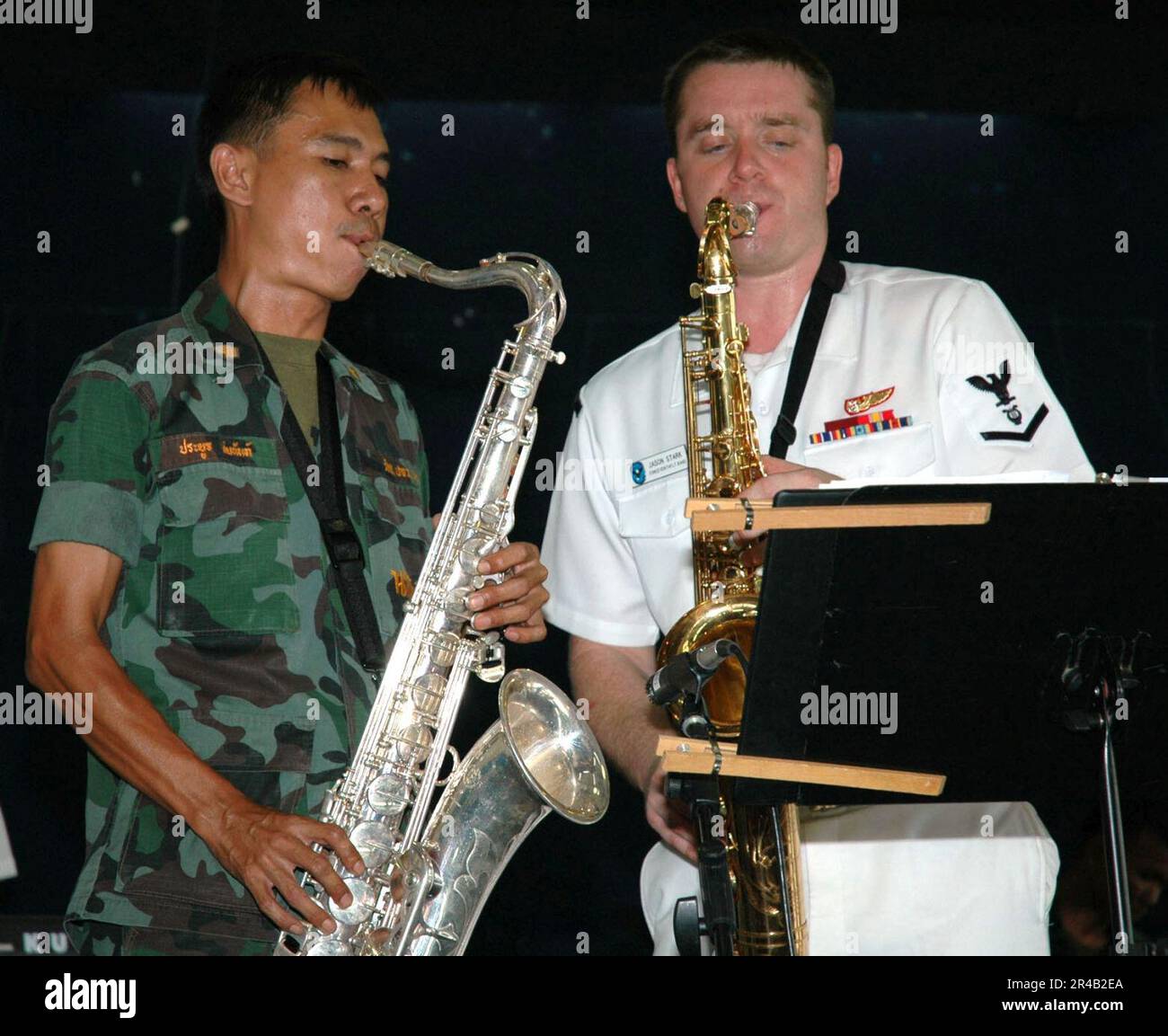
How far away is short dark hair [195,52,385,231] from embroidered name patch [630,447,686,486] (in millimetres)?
1141

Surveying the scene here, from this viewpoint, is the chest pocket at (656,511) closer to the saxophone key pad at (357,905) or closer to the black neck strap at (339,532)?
the black neck strap at (339,532)

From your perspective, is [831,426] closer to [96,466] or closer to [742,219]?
[742,219]

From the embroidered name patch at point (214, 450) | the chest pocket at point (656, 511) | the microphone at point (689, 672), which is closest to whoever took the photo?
the microphone at point (689, 672)

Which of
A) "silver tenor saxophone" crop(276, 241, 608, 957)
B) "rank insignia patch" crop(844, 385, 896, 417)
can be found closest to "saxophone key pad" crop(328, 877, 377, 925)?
"silver tenor saxophone" crop(276, 241, 608, 957)

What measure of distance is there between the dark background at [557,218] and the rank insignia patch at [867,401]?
1.79 meters

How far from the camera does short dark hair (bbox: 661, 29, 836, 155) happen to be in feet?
11.9

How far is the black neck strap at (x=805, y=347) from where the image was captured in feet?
11.2

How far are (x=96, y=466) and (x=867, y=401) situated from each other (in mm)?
1751

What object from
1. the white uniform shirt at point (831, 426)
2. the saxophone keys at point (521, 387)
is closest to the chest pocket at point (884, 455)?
the white uniform shirt at point (831, 426)

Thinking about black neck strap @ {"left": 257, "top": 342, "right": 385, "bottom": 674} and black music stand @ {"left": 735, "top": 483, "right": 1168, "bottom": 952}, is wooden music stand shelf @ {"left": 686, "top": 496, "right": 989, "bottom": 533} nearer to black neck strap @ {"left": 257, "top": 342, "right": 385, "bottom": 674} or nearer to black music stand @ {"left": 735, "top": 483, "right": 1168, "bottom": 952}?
black music stand @ {"left": 735, "top": 483, "right": 1168, "bottom": 952}

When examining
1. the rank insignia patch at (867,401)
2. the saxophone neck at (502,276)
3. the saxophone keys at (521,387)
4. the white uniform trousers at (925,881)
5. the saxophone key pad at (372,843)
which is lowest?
the white uniform trousers at (925,881)

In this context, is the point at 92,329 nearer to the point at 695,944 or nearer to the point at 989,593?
the point at 695,944

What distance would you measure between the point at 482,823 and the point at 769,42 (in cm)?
205

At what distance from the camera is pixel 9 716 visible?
4.95 m
